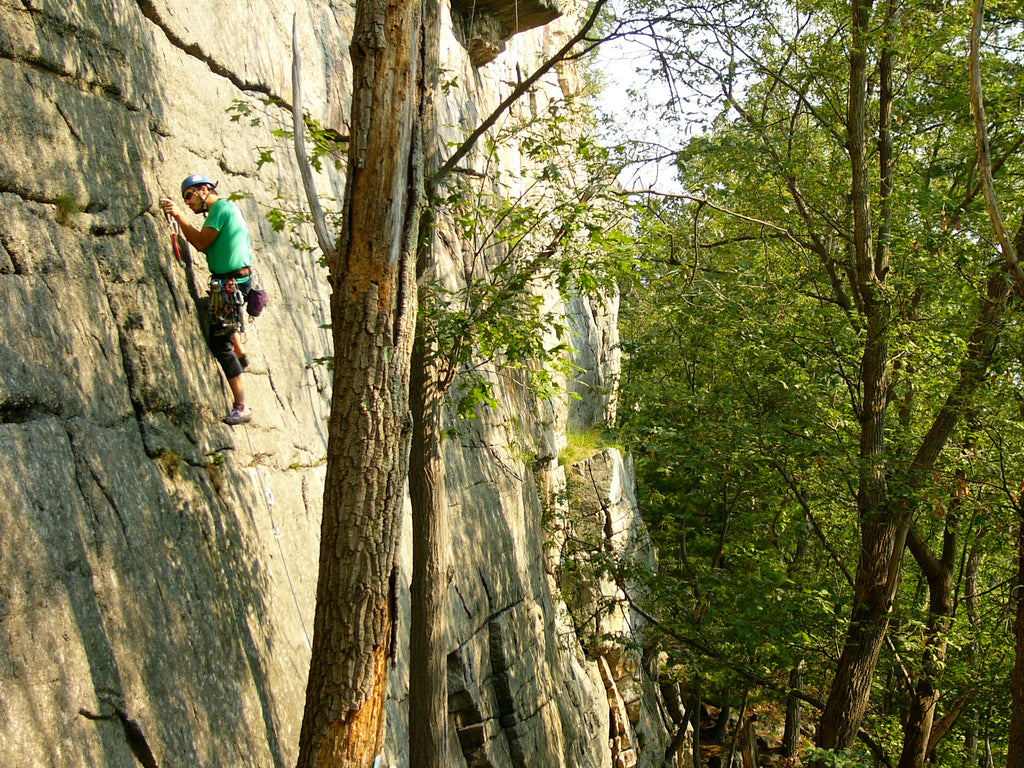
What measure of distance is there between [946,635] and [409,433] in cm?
923

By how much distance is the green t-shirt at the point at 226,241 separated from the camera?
20.2ft

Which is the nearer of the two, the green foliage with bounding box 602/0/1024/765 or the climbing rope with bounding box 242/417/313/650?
the climbing rope with bounding box 242/417/313/650

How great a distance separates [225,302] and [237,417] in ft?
2.68

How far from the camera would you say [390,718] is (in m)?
7.14

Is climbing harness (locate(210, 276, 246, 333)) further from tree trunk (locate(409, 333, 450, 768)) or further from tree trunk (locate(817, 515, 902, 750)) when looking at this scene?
tree trunk (locate(817, 515, 902, 750))

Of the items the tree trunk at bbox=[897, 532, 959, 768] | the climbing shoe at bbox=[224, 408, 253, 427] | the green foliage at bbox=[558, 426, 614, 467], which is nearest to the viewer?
the climbing shoe at bbox=[224, 408, 253, 427]

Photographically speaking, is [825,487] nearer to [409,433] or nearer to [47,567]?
[409,433]

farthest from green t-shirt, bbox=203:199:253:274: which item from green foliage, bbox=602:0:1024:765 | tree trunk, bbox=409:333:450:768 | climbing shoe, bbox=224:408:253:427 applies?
green foliage, bbox=602:0:1024:765

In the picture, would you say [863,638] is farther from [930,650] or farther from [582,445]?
[582,445]

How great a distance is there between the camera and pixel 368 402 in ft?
14.0

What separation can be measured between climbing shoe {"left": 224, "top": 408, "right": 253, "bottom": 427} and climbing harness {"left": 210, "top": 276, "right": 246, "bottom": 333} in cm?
57

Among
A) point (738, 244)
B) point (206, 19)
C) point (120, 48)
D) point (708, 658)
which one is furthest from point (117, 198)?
point (738, 244)

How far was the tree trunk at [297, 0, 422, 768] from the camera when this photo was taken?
159 inches

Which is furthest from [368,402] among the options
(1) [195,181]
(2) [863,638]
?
(2) [863,638]
